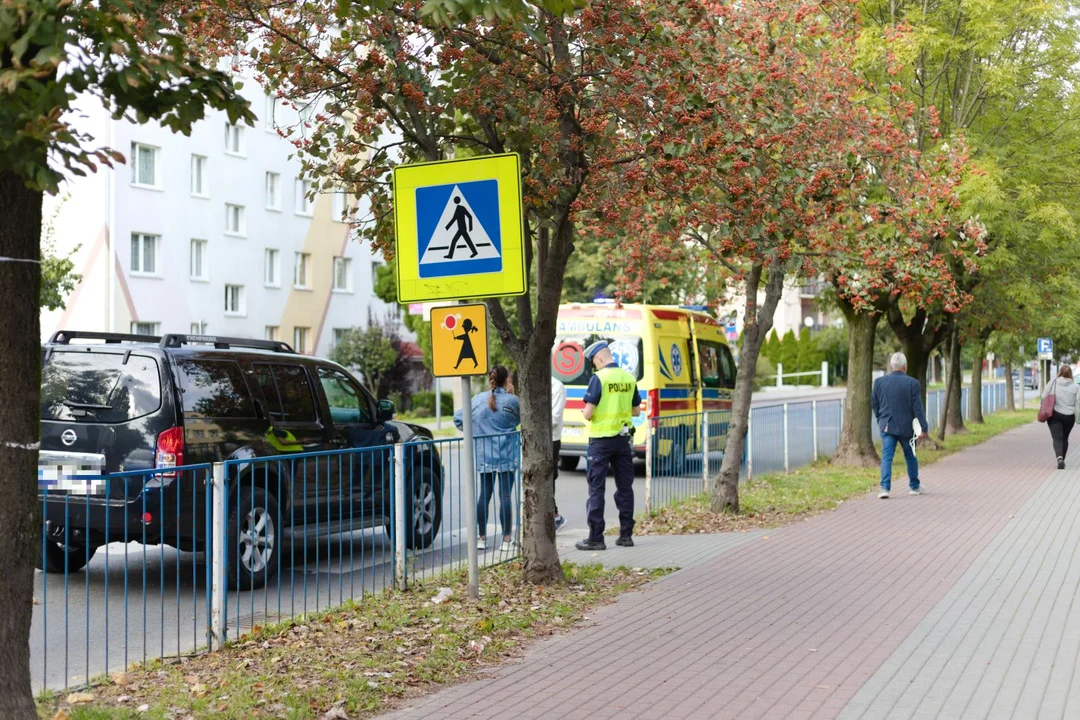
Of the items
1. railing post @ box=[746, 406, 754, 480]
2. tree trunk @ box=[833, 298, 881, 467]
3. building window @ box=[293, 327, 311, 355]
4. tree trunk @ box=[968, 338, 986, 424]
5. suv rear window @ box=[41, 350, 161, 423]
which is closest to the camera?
suv rear window @ box=[41, 350, 161, 423]

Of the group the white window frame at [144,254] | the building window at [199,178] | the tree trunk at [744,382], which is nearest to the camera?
the tree trunk at [744,382]

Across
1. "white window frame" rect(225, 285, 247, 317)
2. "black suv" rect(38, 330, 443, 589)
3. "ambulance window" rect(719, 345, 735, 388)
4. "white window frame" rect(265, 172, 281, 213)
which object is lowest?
"black suv" rect(38, 330, 443, 589)

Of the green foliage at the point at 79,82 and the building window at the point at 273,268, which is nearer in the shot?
the green foliage at the point at 79,82

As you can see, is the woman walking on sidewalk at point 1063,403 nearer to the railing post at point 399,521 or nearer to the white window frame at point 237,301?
the railing post at point 399,521

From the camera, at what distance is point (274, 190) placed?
163 feet

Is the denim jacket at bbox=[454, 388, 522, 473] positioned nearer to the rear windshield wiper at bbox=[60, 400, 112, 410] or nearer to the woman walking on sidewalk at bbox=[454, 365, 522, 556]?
the woman walking on sidewalk at bbox=[454, 365, 522, 556]

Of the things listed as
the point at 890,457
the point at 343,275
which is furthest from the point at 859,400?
the point at 343,275

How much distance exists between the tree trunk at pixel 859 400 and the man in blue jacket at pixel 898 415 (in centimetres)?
458

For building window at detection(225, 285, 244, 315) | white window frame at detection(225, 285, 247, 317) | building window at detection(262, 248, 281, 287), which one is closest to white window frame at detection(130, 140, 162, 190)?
building window at detection(225, 285, 244, 315)

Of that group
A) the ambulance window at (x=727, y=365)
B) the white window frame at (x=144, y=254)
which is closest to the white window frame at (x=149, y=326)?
the white window frame at (x=144, y=254)

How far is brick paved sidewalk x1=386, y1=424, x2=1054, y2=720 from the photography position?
628 cm

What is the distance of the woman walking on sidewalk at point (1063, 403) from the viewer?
21.7m

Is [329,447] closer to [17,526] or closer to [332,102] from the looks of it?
[332,102]

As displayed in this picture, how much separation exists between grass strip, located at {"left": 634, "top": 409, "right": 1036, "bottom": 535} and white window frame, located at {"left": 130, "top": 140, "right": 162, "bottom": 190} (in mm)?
28030
